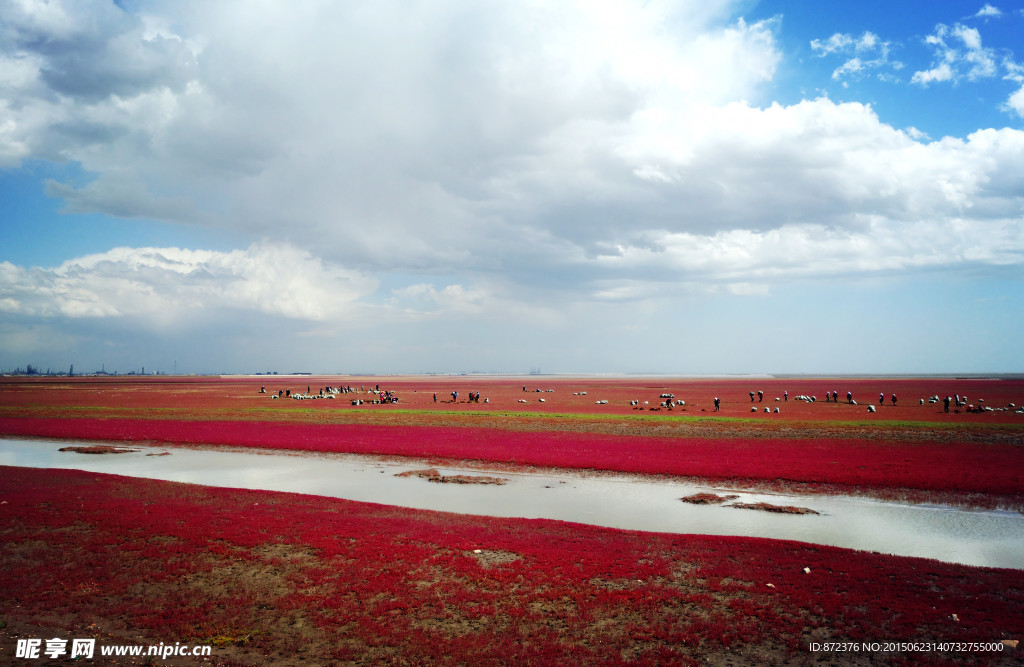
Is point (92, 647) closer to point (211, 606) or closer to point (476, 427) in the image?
point (211, 606)

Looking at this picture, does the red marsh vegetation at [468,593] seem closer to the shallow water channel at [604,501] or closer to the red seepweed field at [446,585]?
the red seepweed field at [446,585]

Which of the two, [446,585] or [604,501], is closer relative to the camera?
[446,585]

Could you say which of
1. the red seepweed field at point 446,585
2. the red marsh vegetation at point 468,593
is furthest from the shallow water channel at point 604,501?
the red marsh vegetation at point 468,593

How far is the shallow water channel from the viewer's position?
18.7m

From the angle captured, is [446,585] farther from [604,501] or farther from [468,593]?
[604,501]

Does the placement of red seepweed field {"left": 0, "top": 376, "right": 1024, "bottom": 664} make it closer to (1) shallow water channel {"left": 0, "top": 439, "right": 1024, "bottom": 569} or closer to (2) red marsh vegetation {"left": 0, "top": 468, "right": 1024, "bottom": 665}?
(2) red marsh vegetation {"left": 0, "top": 468, "right": 1024, "bottom": 665}

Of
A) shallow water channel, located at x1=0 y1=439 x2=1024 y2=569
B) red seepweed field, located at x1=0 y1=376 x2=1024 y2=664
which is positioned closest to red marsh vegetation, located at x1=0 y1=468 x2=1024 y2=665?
red seepweed field, located at x1=0 y1=376 x2=1024 y2=664

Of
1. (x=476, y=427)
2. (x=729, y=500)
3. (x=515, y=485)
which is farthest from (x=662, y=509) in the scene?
(x=476, y=427)

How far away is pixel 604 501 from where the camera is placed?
81.3ft

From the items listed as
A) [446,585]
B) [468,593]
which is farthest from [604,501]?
[468,593]

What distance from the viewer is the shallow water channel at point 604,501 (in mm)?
18688

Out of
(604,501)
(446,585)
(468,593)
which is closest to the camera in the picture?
(468,593)

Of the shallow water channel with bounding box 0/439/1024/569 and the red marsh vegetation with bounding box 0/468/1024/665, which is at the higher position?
the red marsh vegetation with bounding box 0/468/1024/665

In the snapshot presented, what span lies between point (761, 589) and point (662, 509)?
31.4 ft
